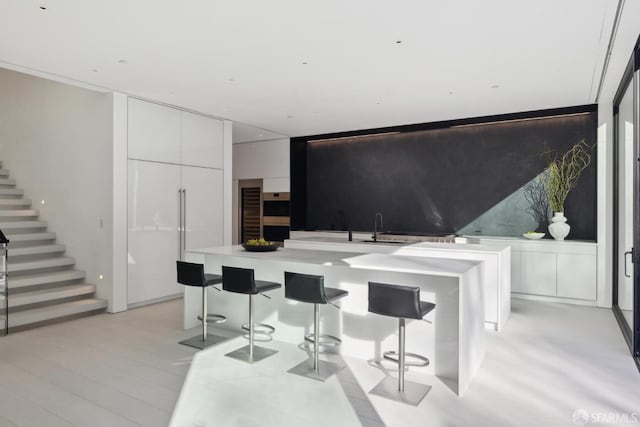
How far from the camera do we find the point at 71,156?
5930 millimetres

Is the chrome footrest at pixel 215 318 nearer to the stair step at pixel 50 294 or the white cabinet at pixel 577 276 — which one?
the stair step at pixel 50 294

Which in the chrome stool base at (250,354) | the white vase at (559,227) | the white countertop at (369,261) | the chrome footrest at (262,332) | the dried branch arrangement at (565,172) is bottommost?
the chrome stool base at (250,354)

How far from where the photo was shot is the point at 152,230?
19.0 feet

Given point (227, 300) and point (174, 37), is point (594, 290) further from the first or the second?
point (174, 37)

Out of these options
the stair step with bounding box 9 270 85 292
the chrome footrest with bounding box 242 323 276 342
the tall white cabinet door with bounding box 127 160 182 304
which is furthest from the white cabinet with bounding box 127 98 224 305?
the chrome footrest with bounding box 242 323 276 342

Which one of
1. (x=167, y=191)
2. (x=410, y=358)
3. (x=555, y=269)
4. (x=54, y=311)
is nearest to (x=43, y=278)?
(x=54, y=311)

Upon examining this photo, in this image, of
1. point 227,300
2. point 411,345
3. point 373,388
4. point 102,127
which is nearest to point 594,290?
point 411,345

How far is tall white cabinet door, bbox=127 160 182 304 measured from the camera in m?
5.57

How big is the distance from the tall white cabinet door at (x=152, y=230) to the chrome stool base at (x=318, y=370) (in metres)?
3.05

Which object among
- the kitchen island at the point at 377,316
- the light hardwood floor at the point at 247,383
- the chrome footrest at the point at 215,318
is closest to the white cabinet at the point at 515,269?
the light hardwood floor at the point at 247,383

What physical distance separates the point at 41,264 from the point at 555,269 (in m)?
6.99

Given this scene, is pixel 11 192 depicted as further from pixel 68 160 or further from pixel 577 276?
pixel 577 276

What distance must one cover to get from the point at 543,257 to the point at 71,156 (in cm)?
674

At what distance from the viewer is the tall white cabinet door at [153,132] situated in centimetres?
558
